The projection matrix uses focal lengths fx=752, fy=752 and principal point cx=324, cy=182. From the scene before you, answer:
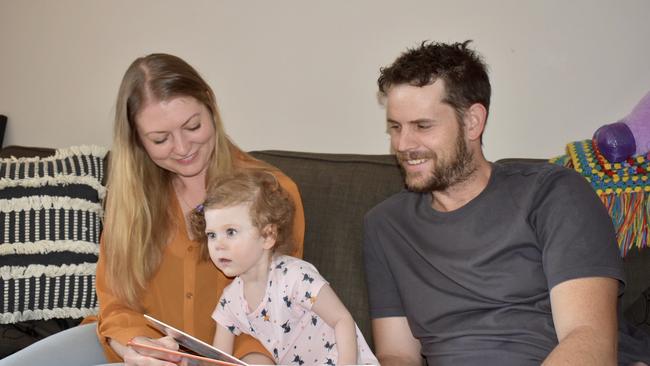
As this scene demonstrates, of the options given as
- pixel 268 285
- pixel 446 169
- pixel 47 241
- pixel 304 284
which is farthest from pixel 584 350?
pixel 47 241

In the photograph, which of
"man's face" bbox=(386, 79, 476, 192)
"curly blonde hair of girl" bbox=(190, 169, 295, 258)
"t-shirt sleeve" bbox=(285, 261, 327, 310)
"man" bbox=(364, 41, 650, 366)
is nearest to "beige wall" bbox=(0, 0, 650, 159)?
"man" bbox=(364, 41, 650, 366)

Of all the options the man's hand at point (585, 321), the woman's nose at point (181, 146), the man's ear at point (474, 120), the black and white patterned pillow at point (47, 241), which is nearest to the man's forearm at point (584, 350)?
the man's hand at point (585, 321)

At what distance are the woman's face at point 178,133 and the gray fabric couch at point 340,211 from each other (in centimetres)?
37

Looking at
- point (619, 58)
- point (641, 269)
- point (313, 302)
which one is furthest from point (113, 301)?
point (619, 58)

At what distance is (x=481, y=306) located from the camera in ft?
5.62

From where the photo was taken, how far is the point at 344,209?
2146 millimetres

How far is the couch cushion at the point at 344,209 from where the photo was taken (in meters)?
2.08

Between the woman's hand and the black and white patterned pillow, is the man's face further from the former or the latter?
the black and white patterned pillow

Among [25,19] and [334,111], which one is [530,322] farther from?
[25,19]

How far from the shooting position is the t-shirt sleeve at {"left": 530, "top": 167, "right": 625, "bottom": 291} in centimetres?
156

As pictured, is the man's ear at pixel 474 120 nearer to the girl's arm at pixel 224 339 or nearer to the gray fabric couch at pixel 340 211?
the gray fabric couch at pixel 340 211

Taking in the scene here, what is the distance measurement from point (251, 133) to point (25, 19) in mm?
A: 1240

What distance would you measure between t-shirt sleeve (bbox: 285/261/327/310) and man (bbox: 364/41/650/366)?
225 mm

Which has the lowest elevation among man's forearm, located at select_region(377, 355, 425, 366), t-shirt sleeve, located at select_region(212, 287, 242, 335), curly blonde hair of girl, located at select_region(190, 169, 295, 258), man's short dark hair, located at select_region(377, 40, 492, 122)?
man's forearm, located at select_region(377, 355, 425, 366)
